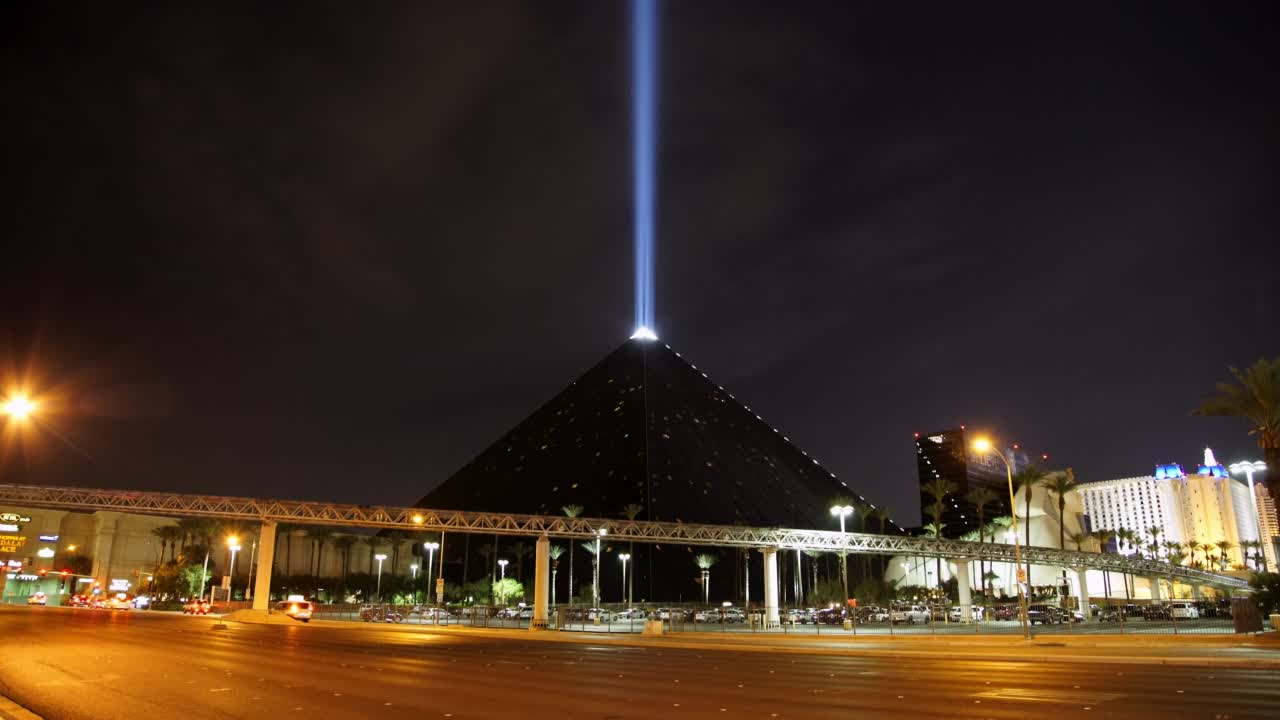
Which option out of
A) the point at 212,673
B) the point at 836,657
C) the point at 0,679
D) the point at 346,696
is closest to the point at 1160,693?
the point at 836,657

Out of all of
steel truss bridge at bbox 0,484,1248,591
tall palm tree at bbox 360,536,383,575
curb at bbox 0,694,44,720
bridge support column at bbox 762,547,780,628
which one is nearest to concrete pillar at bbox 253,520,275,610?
steel truss bridge at bbox 0,484,1248,591

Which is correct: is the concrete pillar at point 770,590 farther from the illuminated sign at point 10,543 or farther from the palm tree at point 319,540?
the illuminated sign at point 10,543

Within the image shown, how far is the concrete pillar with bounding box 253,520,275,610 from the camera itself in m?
53.0

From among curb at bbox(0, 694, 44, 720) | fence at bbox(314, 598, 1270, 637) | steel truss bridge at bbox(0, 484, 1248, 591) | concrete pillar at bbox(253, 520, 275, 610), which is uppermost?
steel truss bridge at bbox(0, 484, 1248, 591)

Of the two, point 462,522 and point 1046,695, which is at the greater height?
point 462,522

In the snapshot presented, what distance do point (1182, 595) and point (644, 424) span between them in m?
83.2

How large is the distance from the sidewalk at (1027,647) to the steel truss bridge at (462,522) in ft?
65.3

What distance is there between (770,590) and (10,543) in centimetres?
7720

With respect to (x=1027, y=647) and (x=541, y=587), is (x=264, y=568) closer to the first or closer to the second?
(x=541, y=587)

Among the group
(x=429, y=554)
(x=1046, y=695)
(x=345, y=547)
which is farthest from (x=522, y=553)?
(x=1046, y=695)

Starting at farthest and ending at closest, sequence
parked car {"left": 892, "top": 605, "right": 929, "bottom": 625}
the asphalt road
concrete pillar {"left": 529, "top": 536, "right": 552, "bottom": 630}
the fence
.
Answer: parked car {"left": 892, "top": 605, "right": 929, "bottom": 625} → concrete pillar {"left": 529, "top": 536, "right": 552, "bottom": 630} → the fence → the asphalt road

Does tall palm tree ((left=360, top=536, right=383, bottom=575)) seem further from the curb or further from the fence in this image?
the curb

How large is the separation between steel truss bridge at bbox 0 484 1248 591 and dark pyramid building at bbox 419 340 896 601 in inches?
2129

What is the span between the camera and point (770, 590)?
216 feet
